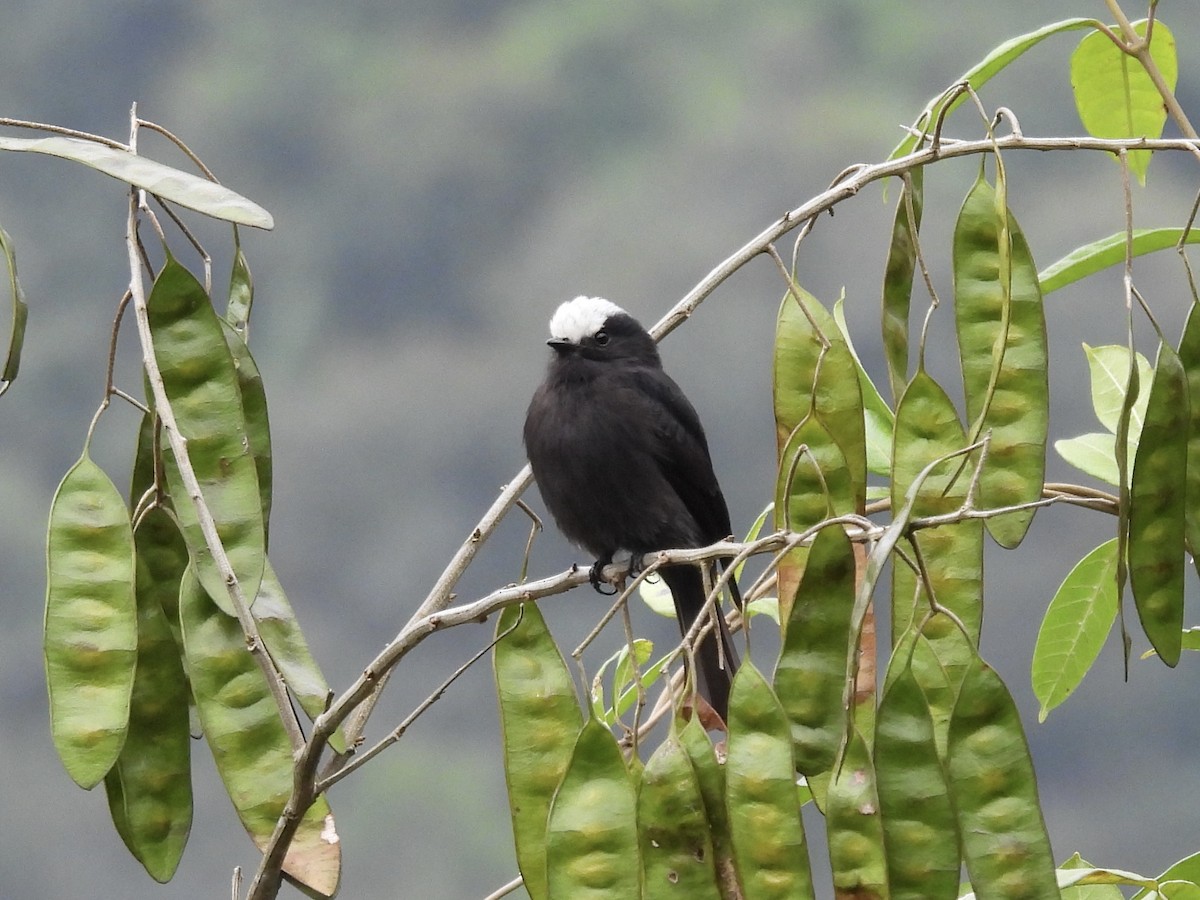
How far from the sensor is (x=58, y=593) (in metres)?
1.10

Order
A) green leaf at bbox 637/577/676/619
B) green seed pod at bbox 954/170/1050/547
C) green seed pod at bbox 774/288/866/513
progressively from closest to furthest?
green seed pod at bbox 954/170/1050/547
green seed pod at bbox 774/288/866/513
green leaf at bbox 637/577/676/619

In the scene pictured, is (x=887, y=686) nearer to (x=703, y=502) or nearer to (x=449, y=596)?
(x=449, y=596)

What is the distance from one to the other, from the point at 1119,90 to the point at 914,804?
0.97 metres

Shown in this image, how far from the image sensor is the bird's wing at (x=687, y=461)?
239cm

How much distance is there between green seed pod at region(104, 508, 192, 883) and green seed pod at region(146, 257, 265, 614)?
56 millimetres

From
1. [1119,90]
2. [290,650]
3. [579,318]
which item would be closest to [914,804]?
[290,650]

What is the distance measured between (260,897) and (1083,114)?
1095mm

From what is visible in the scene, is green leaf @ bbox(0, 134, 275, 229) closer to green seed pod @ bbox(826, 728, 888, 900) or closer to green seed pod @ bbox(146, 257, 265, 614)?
green seed pod @ bbox(146, 257, 265, 614)

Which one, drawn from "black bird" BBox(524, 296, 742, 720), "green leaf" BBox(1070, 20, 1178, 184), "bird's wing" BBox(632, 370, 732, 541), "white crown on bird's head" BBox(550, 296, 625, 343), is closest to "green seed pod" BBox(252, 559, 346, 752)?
"green leaf" BBox(1070, 20, 1178, 184)

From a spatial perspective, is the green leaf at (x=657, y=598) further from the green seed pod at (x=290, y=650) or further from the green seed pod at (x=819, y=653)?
the green seed pod at (x=819, y=653)

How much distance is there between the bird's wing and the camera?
239 centimetres

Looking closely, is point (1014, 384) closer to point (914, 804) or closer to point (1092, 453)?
point (914, 804)

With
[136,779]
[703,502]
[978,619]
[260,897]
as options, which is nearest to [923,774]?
[978,619]

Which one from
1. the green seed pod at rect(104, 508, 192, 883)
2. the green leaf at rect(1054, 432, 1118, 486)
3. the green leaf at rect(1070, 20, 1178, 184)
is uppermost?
the green leaf at rect(1070, 20, 1178, 184)
